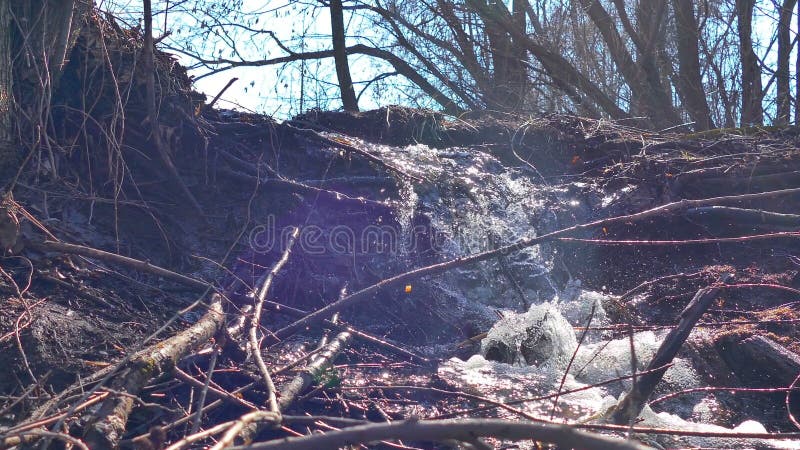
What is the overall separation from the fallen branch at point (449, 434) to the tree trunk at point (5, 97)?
3143 millimetres

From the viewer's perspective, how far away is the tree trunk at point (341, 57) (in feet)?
34.0

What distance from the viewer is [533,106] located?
10.8m

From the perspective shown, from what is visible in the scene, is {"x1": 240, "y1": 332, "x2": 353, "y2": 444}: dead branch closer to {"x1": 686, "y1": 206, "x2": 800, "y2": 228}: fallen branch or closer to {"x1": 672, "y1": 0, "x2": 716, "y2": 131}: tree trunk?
{"x1": 686, "y1": 206, "x2": 800, "y2": 228}: fallen branch

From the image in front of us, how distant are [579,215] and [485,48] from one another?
16.1 ft

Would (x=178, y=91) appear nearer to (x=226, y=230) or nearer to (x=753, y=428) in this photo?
(x=226, y=230)

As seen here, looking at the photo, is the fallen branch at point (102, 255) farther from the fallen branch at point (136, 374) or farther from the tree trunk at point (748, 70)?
the tree trunk at point (748, 70)

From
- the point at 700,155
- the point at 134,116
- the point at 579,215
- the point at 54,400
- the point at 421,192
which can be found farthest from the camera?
the point at 700,155

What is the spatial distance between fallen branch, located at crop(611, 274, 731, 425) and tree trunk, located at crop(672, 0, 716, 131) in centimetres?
768

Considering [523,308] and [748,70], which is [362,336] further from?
[748,70]

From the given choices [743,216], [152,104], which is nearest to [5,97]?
[152,104]

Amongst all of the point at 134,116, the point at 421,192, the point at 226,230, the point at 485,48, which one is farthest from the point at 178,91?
the point at 485,48

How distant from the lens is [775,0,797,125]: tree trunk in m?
10.2

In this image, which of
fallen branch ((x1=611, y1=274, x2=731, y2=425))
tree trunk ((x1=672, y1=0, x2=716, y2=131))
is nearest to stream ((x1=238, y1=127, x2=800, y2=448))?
fallen branch ((x1=611, y1=274, x2=731, y2=425))

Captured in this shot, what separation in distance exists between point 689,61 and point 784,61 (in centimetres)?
173
